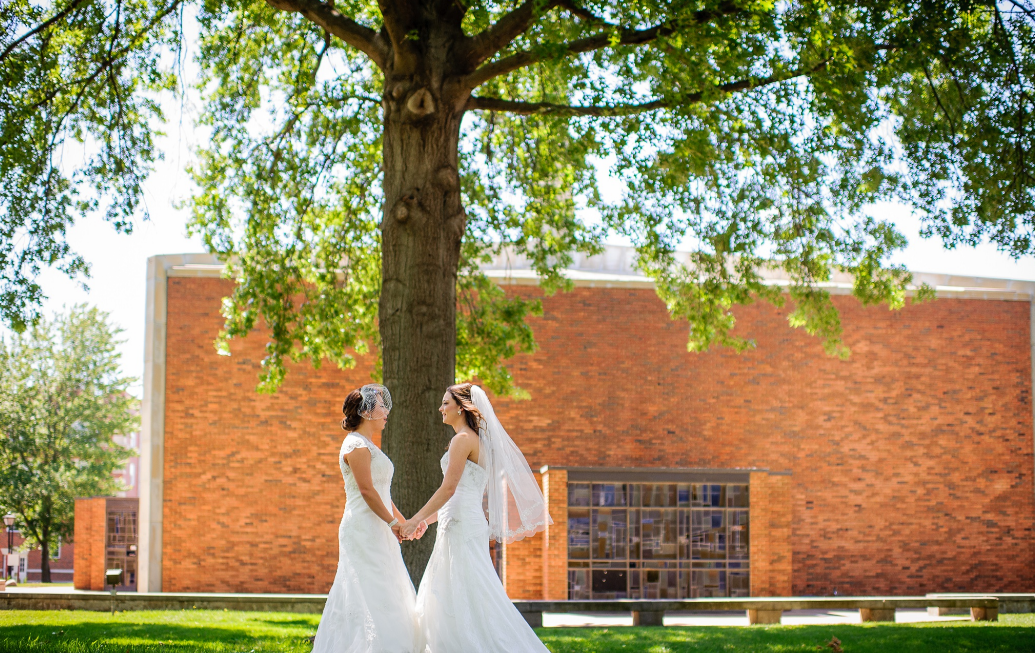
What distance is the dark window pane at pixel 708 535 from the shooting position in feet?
71.5

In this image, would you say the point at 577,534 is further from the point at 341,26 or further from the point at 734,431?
the point at 341,26

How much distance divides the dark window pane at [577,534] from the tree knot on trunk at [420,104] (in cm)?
1321

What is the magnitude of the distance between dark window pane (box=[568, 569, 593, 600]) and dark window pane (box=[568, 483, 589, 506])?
4.76 ft

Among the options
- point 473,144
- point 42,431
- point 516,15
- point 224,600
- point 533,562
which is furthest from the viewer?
point 42,431

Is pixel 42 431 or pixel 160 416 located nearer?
pixel 160 416

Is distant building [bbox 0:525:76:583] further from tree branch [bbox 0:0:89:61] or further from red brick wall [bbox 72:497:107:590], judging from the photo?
tree branch [bbox 0:0:89:61]

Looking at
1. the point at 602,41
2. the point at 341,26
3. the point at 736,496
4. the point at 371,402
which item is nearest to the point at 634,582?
the point at 736,496

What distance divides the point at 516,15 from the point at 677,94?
6.18 ft

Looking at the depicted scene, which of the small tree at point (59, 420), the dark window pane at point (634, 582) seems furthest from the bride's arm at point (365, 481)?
the small tree at point (59, 420)

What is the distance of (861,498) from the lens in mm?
23469

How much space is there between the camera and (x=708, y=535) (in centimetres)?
2186

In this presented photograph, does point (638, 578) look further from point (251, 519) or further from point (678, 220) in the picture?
point (678, 220)

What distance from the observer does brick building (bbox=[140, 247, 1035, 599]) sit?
21.7 m

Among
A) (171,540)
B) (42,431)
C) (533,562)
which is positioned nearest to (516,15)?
(533,562)
